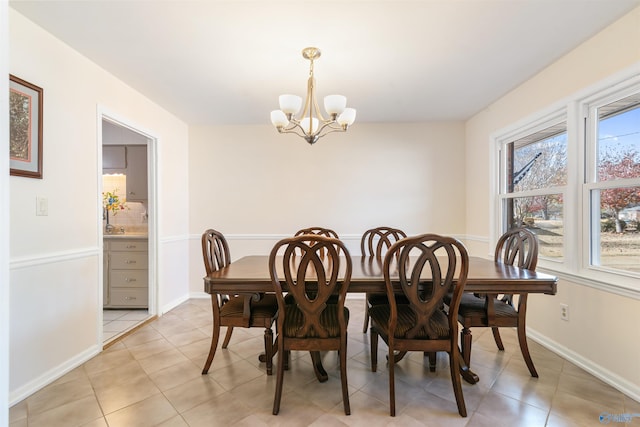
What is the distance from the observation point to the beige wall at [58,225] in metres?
1.68

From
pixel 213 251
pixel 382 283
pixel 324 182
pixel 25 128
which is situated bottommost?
pixel 382 283

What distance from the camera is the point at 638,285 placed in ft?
5.55

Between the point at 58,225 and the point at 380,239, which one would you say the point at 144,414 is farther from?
the point at 380,239

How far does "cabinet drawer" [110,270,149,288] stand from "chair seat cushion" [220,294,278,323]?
181 cm

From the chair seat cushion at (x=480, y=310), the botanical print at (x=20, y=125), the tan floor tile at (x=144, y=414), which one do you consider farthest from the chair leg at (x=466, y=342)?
the botanical print at (x=20, y=125)

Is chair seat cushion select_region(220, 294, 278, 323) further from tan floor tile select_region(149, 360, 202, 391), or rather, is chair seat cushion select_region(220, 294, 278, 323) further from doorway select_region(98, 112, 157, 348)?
doorway select_region(98, 112, 157, 348)

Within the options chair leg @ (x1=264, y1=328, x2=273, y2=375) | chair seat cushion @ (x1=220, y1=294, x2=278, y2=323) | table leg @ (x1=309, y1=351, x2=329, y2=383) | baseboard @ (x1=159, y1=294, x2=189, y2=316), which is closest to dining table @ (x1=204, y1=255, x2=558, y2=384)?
chair seat cushion @ (x1=220, y1=294, x2=278, y2=323)

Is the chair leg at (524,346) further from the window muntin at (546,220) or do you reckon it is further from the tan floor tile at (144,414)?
the tan floor tile at (144,414)

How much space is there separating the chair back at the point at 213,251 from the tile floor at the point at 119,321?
131cm

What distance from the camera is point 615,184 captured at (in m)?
1.84

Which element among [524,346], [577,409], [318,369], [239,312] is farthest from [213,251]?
[577,409]

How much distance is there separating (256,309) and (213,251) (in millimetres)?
524

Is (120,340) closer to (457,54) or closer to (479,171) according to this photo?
(457,54)

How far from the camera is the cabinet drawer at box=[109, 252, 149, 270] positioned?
3207mm
